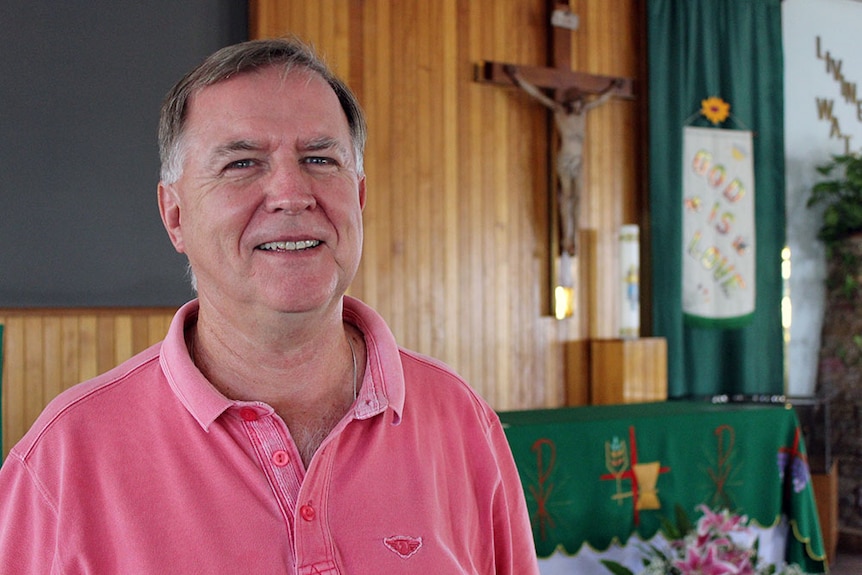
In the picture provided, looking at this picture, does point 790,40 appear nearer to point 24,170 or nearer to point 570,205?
point 570,205

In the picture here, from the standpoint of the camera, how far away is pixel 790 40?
643 centimetres

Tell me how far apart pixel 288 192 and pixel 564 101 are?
4346 millimetres

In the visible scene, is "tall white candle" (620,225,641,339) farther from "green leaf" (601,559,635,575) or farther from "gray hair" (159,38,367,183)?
"gray hair" (159,38,367,183)

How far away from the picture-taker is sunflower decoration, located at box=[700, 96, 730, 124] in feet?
19.1

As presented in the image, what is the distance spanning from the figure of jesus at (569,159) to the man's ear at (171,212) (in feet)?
13.5

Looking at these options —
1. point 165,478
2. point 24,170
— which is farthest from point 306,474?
point 24,170

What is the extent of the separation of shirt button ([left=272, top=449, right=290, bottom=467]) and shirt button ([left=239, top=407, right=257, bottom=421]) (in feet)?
0.21

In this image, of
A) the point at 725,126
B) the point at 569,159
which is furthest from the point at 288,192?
the point at 725,126

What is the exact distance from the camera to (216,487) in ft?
3.65

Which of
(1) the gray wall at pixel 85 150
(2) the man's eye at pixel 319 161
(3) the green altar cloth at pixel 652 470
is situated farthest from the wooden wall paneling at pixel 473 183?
(2) the man's eye at pixel 319 161

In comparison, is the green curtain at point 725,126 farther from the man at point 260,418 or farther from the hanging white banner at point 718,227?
the man at point 260,418

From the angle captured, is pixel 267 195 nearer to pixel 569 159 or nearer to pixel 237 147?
pixel 237 147

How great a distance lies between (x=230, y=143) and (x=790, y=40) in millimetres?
6181

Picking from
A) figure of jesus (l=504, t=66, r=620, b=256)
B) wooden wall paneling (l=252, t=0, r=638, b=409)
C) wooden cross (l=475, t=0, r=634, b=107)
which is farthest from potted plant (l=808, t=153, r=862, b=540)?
figure of jesus (l=504, t=66, r=620, b=256)
